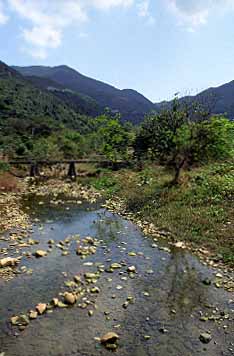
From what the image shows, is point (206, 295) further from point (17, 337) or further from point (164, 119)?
point (164, 119)

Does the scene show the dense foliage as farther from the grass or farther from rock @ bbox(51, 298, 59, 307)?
rock @ bbox(51, 298, 59, 307)

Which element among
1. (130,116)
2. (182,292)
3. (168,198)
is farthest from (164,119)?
(130,116)

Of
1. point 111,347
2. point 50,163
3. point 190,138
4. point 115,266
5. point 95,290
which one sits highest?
point 190,138

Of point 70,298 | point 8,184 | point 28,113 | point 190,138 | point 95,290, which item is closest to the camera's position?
point 70,298

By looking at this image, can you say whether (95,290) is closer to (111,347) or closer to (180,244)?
(111,347)

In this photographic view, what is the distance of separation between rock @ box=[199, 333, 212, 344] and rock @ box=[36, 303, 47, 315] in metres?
4.06

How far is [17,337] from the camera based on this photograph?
27.1 ft

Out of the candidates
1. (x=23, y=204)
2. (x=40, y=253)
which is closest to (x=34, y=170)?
(x=23, y=204)

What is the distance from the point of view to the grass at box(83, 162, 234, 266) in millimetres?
14954

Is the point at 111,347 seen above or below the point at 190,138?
below

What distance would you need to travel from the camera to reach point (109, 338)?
26.6 ft

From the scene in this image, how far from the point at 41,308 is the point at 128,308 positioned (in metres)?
2.33

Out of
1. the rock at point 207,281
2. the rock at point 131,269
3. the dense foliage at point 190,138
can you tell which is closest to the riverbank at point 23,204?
the rock at point 131,269

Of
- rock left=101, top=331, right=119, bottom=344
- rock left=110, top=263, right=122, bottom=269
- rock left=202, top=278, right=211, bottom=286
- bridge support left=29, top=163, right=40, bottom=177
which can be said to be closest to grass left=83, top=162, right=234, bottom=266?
rock left=202, top=278, right=211, bottom=286
